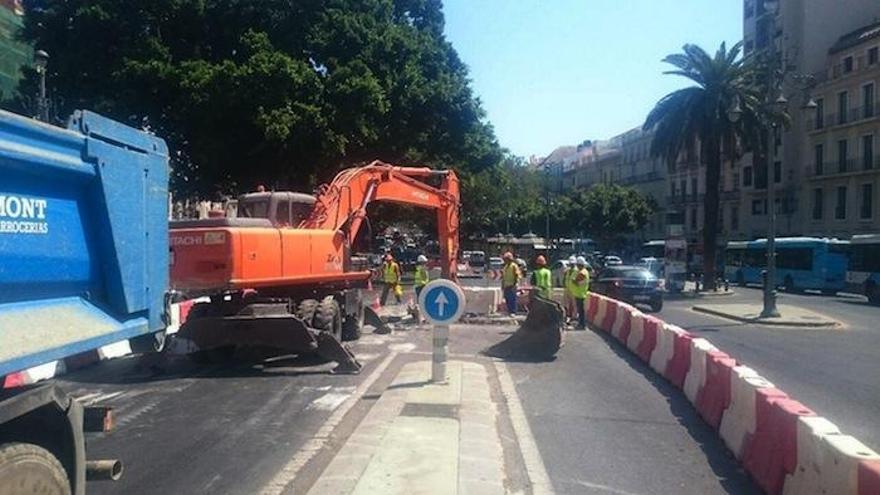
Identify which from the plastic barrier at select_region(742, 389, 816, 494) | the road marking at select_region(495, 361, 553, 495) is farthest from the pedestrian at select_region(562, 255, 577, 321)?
the plastic barrier at select_region(742, 389, 816, 494)

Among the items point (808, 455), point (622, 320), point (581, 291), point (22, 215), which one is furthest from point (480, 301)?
point (22, 215)

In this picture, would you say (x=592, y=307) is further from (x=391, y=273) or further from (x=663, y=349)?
(x=663, y=349)

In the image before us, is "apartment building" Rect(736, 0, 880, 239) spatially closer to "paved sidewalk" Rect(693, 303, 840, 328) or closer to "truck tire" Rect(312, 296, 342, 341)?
"paved sidewalk" Rect(693, 303, 840, 328)

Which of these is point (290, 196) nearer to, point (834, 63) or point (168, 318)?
point (168, 318)

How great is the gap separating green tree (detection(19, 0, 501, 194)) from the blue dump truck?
22.4 meters

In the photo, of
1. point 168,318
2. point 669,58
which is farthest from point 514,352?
point 669,58

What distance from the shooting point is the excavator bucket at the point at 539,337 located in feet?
49.9

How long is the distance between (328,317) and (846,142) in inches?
2245

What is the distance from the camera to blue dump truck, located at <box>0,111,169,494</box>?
13.3 feet

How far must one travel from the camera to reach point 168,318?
5820mm

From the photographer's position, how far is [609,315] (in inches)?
777

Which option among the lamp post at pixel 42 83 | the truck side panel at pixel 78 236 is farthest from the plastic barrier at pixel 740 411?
the lamp post at pixel 42 83

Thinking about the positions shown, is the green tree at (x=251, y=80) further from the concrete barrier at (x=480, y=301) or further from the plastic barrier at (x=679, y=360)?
the plastic barrier at (x=679, y=360)

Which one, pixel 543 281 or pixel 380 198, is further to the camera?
pixel 543 281
